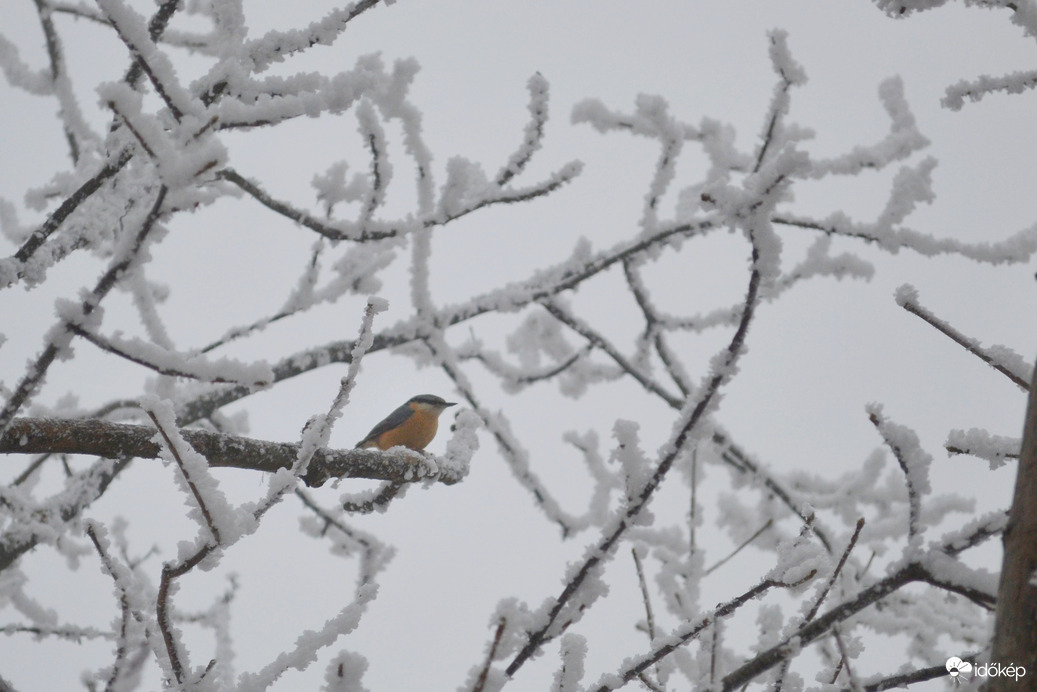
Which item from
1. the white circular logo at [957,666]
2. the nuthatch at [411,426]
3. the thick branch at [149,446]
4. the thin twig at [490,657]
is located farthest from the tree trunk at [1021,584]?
the nuthatch at [411,426]

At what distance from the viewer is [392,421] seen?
20.1 ft

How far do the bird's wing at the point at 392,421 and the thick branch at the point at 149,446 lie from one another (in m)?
3.95

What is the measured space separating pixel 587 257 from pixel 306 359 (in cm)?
171

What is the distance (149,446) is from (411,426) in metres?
4.18

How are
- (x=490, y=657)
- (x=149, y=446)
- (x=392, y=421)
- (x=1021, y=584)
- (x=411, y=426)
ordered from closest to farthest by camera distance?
(x=1021, y=584) → (x=490, y=657) → (x=149, y=446) → (x=411, y=426) → (x=392, y=421)

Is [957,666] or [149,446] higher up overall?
[149,446]

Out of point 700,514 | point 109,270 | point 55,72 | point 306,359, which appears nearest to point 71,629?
point 306,359

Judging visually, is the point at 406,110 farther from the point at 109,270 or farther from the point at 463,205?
the point at 109,270

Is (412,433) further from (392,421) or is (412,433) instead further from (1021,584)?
(1021,584)

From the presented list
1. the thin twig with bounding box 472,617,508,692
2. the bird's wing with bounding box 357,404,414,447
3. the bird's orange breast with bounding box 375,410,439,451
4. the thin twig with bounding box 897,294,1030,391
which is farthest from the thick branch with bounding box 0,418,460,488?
the bird's wing with bounding box 357,404,414,447

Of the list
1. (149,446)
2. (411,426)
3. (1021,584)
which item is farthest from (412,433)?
(1021,584)

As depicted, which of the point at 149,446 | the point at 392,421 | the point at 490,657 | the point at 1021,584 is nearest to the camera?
the point at 1021,584

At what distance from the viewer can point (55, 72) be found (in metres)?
4.23

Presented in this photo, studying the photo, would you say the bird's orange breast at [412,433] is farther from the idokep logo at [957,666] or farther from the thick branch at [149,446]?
the idokep logo at [957,666]
